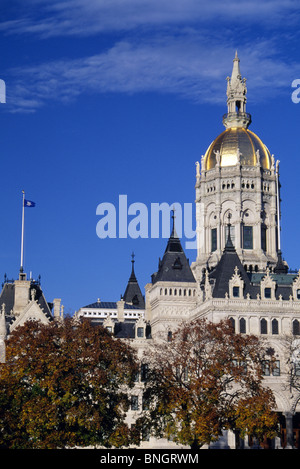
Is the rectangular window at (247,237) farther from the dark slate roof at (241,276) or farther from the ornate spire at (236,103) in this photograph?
the ornate spire at (236,103)

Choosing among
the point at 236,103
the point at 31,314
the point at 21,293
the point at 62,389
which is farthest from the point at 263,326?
the point at 236,103

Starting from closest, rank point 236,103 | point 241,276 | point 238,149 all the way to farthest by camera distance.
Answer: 1. point 241,276
2. point 238,149
3. point 236,103

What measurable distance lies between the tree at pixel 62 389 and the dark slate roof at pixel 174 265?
122 feet

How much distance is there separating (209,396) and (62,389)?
15.2m

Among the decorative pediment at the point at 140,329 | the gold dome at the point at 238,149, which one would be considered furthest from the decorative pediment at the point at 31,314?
the gold dome at the point at 238,149

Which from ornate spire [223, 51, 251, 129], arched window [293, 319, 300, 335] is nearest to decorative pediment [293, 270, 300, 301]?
arched window [293, 319, 300, 335]

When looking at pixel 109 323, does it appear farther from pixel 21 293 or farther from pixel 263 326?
pixel 263 326

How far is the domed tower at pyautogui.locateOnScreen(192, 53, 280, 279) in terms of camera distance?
520 ft

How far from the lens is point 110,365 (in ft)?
337

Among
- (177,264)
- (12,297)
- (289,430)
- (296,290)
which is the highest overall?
(177,264)

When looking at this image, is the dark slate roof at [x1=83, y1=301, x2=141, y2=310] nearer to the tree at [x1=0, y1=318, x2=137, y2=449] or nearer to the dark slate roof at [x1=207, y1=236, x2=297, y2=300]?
the dark slate roof at [x1=207, y1=236, x2=297, y2=300]

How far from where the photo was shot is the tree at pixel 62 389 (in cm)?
9631

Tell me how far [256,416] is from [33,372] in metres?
23.5

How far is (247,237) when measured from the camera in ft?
522
